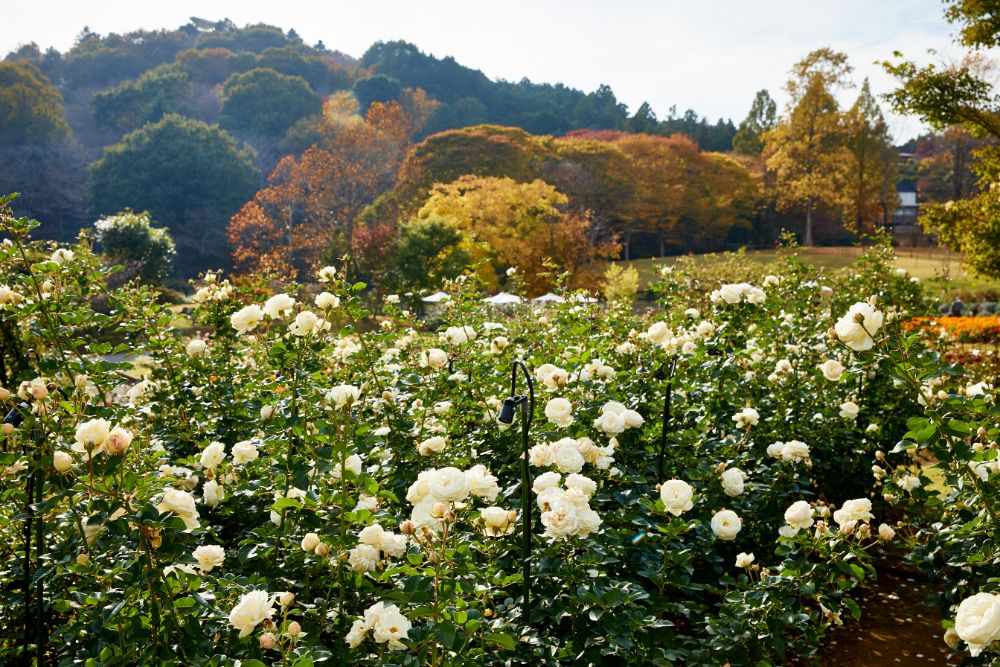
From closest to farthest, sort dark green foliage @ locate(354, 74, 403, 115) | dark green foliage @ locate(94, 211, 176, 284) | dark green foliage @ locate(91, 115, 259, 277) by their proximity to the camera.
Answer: dark green foliage @ locate(94, 211, 176, 284)
dark green foliage @ locate(91, 115, 259, 277)
dark green foliage @ locate(354, 74, 403, 115)

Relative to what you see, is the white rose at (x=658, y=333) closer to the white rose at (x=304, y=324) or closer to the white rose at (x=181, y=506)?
the white rose at (x=304, y=324)

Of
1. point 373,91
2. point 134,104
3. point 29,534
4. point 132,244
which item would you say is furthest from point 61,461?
point 373,91

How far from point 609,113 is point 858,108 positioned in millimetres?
19521

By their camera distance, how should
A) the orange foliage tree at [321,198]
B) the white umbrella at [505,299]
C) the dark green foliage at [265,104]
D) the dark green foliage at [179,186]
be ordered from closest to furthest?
the white umbrella at [505,299], the orange foliage tree at [321,198], the dark green foliage at [179,186], the dark green foliage at [265,104]

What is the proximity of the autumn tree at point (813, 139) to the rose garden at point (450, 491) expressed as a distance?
24120 millimetres

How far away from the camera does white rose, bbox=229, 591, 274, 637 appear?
49.2 inches

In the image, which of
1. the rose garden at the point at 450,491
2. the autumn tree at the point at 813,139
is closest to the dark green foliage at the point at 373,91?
the autumn tree at the point at 813,139

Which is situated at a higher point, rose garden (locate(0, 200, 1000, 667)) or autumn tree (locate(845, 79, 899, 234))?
autumn tree (locate(845, 79, 899, 234))

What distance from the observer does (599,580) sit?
5.35 feet

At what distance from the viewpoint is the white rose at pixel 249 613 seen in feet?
4.10

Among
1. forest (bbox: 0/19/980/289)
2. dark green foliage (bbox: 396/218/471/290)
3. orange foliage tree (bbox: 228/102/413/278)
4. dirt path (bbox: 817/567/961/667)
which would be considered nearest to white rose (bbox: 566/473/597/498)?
dirt path (bbox: 817/567/961/667)

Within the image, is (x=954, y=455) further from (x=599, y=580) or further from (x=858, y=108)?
(x=858, y=108)

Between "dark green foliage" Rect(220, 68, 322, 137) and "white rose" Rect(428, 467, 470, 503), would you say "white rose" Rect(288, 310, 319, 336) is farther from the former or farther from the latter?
"dark green foliage" Rect(220, 68, 322, 137)

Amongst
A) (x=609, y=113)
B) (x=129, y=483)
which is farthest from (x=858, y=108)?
(x=129, y=483)
